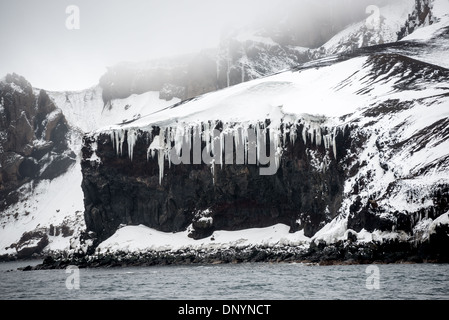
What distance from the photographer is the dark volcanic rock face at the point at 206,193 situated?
89.4m

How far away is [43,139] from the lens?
18750 cm

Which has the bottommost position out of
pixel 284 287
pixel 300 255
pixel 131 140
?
pixel 300 255

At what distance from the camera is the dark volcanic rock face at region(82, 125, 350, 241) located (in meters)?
89.4

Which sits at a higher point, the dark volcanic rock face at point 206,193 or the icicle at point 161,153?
the icicle at point 161,153

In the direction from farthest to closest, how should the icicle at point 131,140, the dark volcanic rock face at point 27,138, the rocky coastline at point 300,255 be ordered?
1. the dark volcanic rock face at point 27,138
2. the icicle at point 131,140
3. the rocky coastline at point 300,255

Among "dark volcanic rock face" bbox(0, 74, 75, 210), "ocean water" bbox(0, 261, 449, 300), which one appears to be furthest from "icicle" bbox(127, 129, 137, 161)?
"dark volcanic rock face" bbox(0, 74, 75, 210)

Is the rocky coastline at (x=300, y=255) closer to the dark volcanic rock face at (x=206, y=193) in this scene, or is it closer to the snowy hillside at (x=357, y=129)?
the snowy hillside at (x=357, y=129)

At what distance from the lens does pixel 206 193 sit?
341 feet

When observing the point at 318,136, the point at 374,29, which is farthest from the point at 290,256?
the point at 374,29

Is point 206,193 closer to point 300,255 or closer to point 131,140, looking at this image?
point 131,140

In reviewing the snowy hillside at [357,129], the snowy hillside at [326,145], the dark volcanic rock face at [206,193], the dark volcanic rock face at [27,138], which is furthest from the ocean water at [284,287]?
the dark volcanic rock face at [27,138]

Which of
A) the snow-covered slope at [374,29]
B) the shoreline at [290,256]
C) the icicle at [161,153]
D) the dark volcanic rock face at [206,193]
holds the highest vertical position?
the snow-covered slope at [374,29]

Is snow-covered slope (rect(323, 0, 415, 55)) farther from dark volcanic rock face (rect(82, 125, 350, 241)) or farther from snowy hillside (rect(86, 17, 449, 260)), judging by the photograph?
dark volcanic rock face (rect(82, 125, 350, 241))
